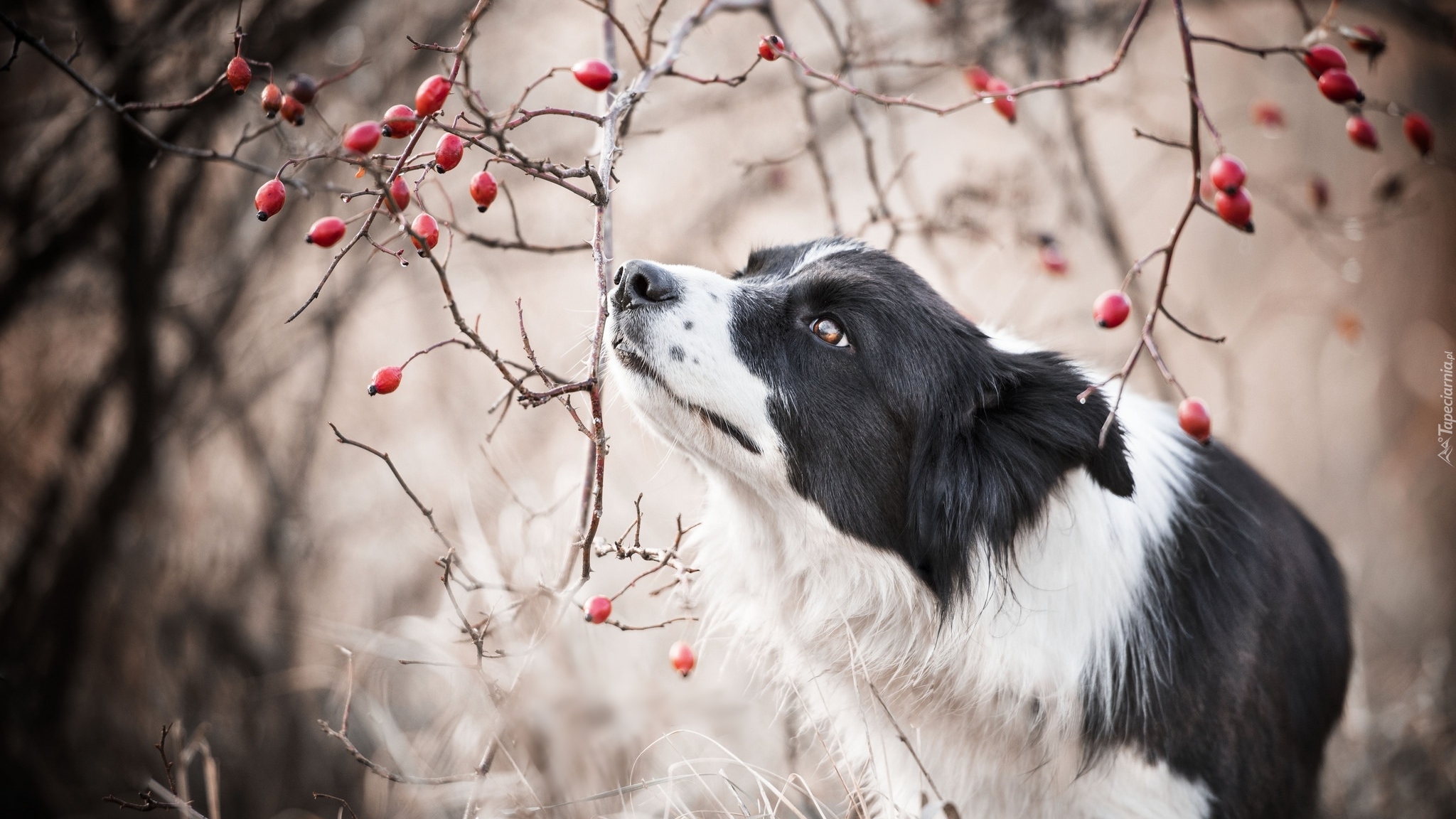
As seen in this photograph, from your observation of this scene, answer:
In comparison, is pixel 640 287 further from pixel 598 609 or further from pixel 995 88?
pixel 995 88

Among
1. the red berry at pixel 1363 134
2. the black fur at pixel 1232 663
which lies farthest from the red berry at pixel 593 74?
the black fur at pixel 1232 663

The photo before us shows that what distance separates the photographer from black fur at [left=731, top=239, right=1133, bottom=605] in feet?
7.64

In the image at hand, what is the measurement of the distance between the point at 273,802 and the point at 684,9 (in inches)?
180

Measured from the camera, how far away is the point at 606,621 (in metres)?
2.17

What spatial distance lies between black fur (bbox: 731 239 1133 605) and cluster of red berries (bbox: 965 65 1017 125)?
0.55m

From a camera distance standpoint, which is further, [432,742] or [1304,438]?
[1304,438]

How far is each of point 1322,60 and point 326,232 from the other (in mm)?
1967

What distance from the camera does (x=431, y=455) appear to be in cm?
548

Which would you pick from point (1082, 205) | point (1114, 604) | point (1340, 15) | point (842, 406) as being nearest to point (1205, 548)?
point (1114, 604)

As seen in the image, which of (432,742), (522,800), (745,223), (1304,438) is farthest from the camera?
(1304,438)

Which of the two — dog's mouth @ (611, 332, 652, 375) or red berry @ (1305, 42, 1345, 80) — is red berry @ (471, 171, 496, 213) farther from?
red berry @ (1305, 42, 1345, 80)

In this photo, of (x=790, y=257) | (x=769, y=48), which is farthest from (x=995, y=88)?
(x=769, y=48)

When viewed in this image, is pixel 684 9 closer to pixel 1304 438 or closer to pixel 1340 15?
pixel 1340 15

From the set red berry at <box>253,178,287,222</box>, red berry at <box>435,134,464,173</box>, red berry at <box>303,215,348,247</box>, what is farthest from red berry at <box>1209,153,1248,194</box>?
red berry at <box>253,178,287,222</box>
